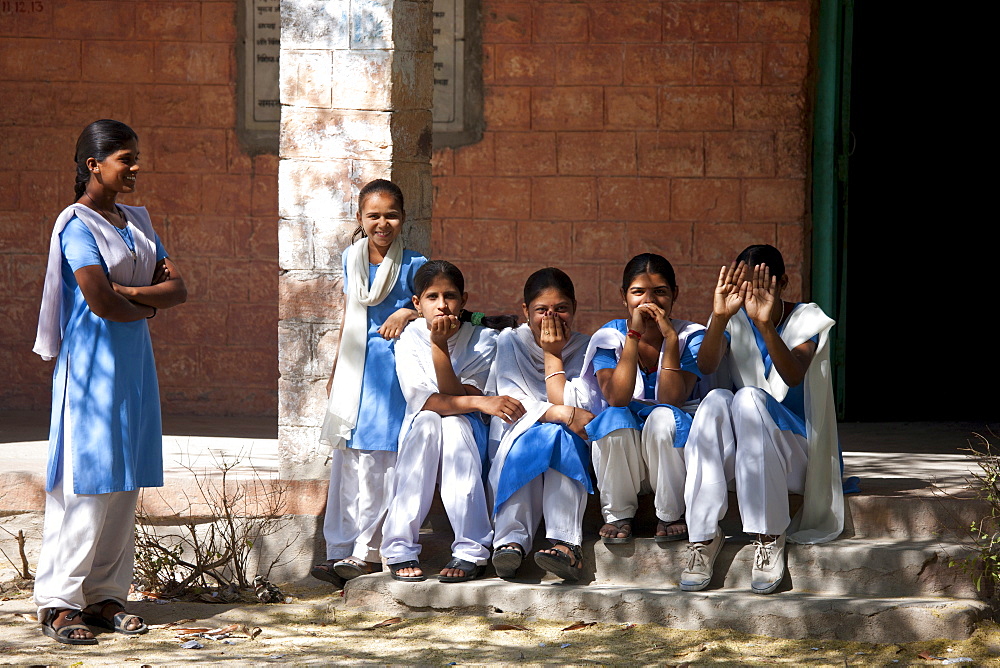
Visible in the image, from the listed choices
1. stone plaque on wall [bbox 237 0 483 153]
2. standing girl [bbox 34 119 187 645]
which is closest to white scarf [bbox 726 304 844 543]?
standing girl [bbox 34 119 187 645]

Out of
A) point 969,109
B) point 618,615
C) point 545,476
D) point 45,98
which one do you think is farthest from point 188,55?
point 969,109

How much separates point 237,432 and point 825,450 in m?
3.57

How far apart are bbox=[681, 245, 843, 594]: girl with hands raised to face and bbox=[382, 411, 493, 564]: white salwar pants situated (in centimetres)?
80

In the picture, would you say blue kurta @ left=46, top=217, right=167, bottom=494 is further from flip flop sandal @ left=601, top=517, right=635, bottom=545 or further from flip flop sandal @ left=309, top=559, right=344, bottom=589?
flip flop sandal @ left=601, top=517, right=635, bottom=545

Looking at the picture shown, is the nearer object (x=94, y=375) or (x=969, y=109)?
(x=94, y=375)

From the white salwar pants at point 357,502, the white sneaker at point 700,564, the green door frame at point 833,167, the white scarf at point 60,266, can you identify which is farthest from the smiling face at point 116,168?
the green door frame at point 833,167

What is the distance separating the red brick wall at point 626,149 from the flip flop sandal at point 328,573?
2.74 meters

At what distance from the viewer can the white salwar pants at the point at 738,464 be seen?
14.1 feet

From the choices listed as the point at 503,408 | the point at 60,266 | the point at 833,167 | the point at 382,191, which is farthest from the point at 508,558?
the point at 833,167

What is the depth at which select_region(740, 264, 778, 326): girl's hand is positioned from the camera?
4445 millimetres

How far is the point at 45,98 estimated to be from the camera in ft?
24.4

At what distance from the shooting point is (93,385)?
421cm

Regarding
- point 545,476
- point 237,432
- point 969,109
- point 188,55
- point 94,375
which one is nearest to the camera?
point 94,375

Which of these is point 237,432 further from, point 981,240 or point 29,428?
point 981,240
